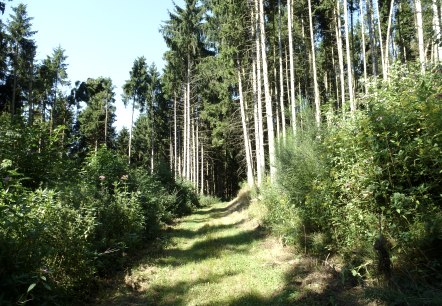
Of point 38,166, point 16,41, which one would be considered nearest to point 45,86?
point 16,41

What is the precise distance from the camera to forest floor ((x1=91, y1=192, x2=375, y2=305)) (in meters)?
5.54

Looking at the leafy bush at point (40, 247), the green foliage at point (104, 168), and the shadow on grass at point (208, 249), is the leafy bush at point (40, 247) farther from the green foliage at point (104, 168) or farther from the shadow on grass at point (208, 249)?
the green foliage at point (104, 168)

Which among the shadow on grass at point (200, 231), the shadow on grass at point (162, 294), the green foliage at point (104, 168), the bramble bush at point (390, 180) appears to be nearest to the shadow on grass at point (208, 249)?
the shadow on grass at point (200, 231)

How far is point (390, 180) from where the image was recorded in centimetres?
488

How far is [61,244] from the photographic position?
5547 millimetres

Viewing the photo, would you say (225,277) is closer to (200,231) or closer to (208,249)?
(208,249)

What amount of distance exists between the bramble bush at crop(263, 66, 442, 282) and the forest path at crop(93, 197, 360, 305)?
0.88m

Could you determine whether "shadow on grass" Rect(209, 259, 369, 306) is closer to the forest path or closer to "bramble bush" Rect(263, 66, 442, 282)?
the forest path

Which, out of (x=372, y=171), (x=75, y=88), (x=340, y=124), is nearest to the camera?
(x=372, y=171)

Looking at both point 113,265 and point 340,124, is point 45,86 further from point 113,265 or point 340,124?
point 340,124

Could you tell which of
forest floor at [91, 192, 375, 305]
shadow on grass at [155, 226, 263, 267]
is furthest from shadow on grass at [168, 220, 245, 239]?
forest floor at [91, 192, 375, 305]

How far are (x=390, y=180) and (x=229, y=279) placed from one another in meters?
3.81

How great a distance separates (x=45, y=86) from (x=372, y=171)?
3879 centimetres

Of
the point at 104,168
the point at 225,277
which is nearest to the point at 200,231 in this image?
the point at 104,168
